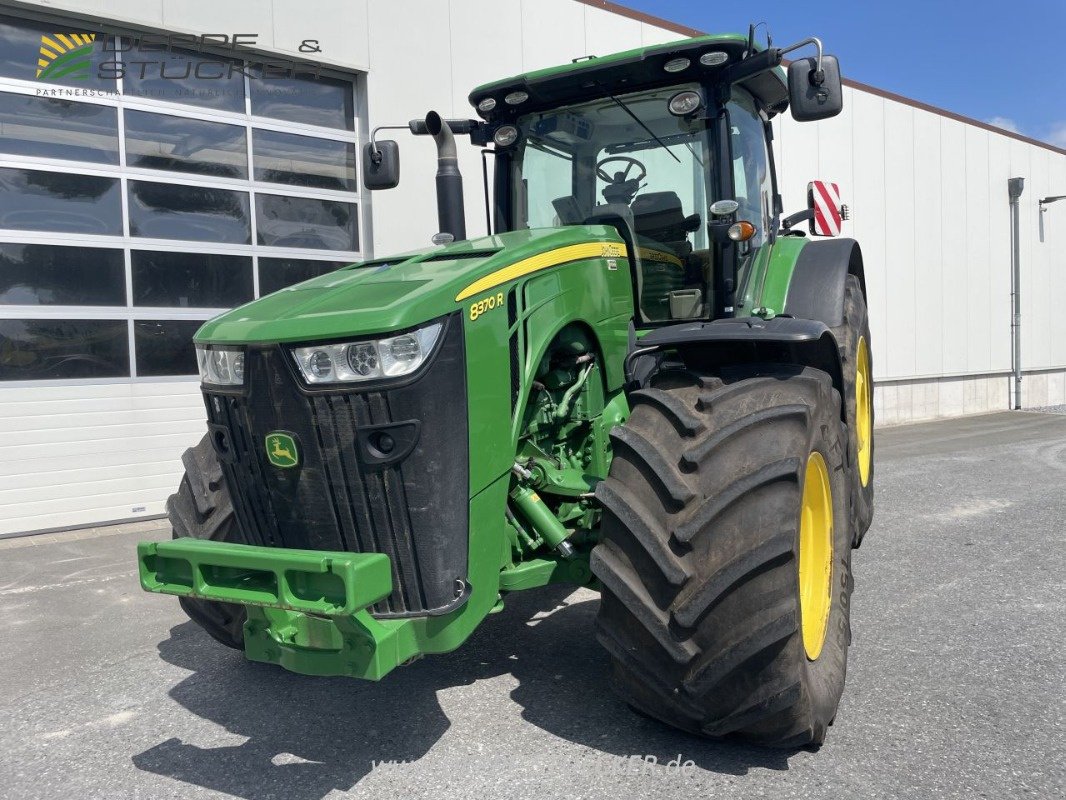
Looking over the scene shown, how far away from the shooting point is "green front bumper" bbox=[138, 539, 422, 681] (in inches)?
93.3

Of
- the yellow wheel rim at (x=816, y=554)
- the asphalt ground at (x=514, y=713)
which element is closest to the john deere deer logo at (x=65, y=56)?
the asphalt ground at (x=514, y=713)

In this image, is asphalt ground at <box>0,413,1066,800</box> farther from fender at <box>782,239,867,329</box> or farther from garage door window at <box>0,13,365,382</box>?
garage door window at <box>0,13,365,382</box>

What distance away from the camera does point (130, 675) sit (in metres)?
3.74

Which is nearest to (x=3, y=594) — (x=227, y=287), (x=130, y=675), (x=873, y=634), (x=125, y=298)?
(x=130, y=675)

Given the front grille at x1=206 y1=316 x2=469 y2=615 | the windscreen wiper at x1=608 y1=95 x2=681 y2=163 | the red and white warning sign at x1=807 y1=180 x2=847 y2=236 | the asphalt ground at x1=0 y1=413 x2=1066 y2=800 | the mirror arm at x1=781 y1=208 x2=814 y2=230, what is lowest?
the asphalt ground at x1=0 y1=413 x2=1066 y2=800

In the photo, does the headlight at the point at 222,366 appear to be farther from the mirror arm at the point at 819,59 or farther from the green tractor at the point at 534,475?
the mirror arm at the point at 819,59

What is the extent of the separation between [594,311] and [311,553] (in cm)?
150

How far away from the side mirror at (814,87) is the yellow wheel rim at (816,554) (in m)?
1.52

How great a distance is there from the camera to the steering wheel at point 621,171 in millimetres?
3957

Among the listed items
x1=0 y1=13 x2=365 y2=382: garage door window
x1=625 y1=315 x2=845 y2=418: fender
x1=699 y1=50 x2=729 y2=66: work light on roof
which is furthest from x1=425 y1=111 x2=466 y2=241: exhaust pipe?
x1=0 y1=13 x2=365 y2=382: garage door window

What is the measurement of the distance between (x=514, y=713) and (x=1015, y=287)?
15693 mm

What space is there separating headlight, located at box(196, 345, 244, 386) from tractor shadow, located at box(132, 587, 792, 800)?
122cm

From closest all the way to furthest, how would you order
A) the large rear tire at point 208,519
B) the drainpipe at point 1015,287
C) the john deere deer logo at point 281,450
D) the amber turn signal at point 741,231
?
1. the john deere deer logo at point 281,450
2. the large rear tire at point 208,519
3. the amber turn signal at point 741,231
4. the drainpipe at point 1015,287

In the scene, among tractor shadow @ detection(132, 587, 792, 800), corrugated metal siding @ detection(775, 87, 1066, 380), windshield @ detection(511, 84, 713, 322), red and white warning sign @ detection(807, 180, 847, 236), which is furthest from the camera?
corrugated metal siding @ detection(775, 87, 1066, 380)
